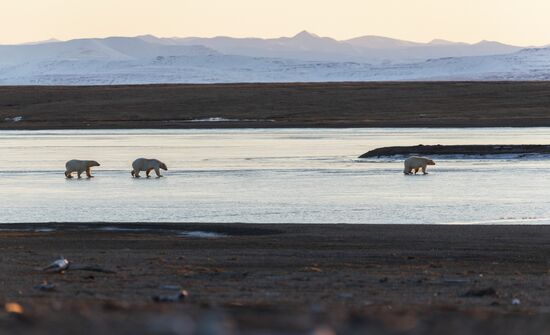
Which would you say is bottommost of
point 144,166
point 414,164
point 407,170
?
point 407,170

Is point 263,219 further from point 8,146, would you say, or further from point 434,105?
point 434,105

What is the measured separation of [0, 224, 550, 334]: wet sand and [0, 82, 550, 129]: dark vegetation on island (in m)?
40.7

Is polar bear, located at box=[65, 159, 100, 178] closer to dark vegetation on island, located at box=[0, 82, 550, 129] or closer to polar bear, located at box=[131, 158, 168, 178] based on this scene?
polar bear, located at box=[131, 158, 168, 178]

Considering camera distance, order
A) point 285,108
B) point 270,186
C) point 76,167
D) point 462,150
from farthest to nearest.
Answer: point 285,108, point 462,150, point 76,167, point 270,186

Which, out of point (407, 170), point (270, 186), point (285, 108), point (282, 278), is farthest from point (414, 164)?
point (285, 108)

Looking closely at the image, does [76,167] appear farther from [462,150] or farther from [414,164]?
[462,150]

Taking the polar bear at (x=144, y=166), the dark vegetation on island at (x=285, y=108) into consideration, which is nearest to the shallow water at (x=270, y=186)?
the polar bear at (x=144, y=166)

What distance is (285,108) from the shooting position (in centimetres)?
7231

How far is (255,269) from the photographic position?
11.9m

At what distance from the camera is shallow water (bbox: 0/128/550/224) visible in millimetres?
19531

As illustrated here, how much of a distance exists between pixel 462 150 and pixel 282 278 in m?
25.4

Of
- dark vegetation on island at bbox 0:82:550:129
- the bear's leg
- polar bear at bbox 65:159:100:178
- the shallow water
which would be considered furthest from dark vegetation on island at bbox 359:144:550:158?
dark vegetation on island at bbox 0:82:550:129

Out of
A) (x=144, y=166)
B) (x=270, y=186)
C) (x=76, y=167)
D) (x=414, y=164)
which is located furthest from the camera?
(x=414, y=164)

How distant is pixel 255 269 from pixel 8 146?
32240mm
